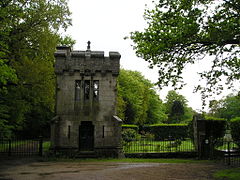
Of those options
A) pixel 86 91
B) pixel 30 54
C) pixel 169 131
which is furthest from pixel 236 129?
pixel 30 54

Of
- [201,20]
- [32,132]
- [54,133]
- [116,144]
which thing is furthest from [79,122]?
[32,132]

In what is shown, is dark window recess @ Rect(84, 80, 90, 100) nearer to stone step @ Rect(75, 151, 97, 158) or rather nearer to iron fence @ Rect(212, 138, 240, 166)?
stone step @ Rect(75, 151, 97, 158)

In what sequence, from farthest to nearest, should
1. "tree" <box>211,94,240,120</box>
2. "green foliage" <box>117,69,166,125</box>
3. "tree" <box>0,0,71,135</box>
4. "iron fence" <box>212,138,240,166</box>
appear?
1. "tree" <box>211,94,240,120</box>
2. "green foliage" <box>117,69,166,125</box>
3. "tree" <box>0,0,71,135</box>
4. "iron fence" <box>212,138,240,166</box>

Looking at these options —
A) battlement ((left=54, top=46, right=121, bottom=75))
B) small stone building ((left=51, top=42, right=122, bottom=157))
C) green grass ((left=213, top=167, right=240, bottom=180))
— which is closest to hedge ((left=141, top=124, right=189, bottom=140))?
small stone building ((left=51, top=42, right=122, bottom=157))

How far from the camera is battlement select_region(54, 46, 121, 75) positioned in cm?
1952

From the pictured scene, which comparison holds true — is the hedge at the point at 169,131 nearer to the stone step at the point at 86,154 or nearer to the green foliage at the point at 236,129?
the green foliage at the point at 236,129

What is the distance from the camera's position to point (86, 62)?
19.8 meters

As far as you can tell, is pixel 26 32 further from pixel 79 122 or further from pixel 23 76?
pixel 79 122

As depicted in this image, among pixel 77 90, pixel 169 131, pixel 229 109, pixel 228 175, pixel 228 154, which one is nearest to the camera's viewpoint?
pixel 228 175

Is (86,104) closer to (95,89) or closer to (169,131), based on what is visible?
(95,89)

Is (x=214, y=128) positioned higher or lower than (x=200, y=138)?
higher

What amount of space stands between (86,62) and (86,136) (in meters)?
5.96

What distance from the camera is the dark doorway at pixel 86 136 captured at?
63.9ft

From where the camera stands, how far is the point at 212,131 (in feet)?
63.4
